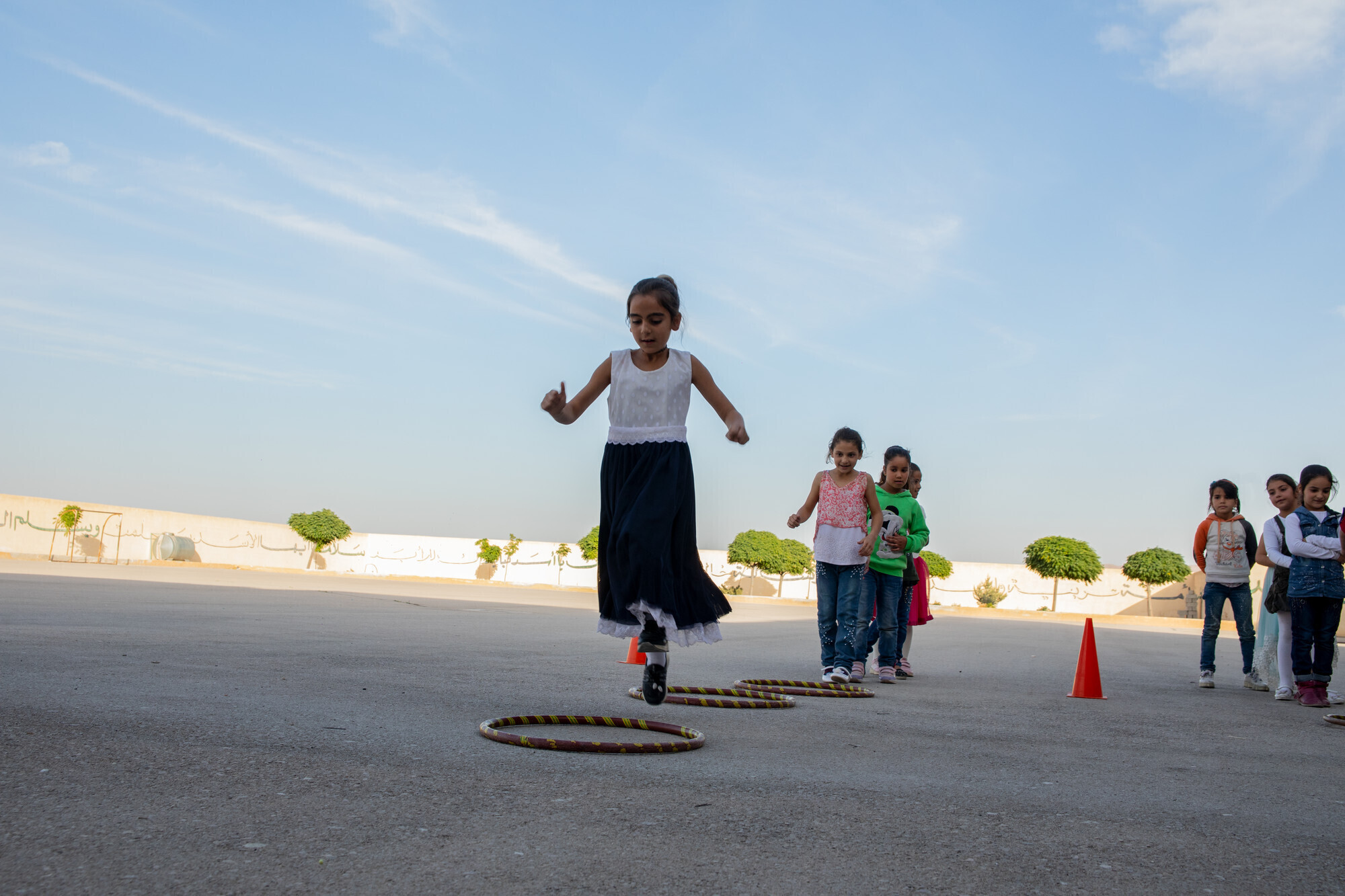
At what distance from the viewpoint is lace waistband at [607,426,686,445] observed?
4836mm

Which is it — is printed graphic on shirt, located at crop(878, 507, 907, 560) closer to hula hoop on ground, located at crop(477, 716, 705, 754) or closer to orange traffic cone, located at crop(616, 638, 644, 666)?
orange traffic cone, located at crop(616, 638, 644, 666)

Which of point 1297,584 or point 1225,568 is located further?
point 1225,568

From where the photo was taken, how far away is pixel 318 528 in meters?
71.2

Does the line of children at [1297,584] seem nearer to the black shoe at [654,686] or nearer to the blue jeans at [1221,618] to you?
the blue jeans at [1221,618]

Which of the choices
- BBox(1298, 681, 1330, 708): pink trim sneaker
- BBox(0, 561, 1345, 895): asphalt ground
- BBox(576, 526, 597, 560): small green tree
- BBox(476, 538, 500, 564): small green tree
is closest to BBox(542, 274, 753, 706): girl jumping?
BBox(0, 561, 1345, 895): asphalt ground

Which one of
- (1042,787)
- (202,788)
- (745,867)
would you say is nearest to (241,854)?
(202,788)

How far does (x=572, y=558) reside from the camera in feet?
244

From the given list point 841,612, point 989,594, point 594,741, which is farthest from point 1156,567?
point 594,741

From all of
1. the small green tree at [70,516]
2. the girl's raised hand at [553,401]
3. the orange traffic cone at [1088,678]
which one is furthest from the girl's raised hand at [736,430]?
the small green tree at [70,516]

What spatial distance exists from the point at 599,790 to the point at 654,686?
5.22 feet

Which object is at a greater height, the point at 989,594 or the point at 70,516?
the point at 70,516

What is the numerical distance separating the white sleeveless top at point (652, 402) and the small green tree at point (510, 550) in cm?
6904

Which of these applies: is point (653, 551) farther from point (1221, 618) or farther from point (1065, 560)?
point (1065, 560)

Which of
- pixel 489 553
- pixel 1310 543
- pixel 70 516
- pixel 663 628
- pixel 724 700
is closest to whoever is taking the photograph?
pixel 663 628
